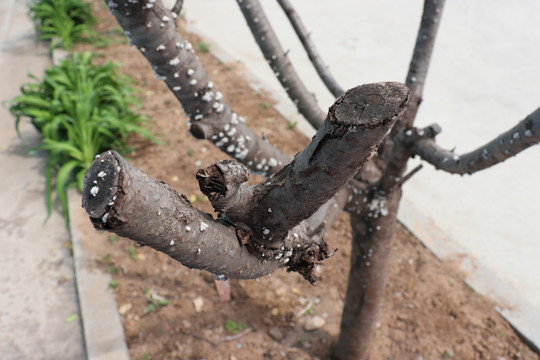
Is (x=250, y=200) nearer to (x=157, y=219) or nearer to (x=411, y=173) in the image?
(x=157, y=219)

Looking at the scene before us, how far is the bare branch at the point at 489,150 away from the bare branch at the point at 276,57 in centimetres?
51

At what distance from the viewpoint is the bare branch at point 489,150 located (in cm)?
110

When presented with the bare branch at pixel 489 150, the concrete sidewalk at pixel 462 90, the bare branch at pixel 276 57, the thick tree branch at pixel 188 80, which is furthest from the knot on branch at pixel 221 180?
the concrete sidewalk at pixel 462 90

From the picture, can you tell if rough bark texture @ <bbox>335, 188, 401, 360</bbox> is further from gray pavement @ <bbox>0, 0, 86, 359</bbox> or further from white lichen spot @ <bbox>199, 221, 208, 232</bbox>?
gray pavement @ <bbox>0, 0, 86, 359</bbox>

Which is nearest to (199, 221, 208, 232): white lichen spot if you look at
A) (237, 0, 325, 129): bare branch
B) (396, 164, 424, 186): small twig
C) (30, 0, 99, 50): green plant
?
(396, 164, 424, 186): small twig

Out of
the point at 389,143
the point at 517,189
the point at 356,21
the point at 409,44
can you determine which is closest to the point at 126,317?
the point at 389,143

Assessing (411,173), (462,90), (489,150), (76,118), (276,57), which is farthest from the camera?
(462,90)

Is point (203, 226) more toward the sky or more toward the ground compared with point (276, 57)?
more toward the ground

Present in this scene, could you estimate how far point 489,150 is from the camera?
126 centimetres

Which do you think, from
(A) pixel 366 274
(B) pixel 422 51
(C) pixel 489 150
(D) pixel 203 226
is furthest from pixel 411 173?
(D) pixel 203 226

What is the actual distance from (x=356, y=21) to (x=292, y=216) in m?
6.78

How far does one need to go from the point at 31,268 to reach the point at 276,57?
2571mm

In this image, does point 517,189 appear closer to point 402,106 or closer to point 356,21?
point 402,106

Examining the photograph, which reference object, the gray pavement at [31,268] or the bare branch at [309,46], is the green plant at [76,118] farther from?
the bare branch at [309,46]
